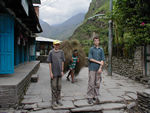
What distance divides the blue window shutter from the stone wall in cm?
560

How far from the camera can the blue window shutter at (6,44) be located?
4.98 metres

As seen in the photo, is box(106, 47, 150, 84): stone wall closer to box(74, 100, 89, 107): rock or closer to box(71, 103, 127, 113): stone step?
box(71, 103, 127, 113): stone step

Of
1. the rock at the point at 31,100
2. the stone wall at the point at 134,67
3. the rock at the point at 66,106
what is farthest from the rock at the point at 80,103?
the stone wall at the point at 134,67

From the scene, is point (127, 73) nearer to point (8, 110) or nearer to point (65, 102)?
point (65, 102)

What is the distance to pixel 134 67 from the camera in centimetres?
818

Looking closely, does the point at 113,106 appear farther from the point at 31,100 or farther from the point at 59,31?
the point at 59,31

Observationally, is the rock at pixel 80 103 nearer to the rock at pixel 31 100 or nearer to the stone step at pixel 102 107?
the stone step at pixel 102 107

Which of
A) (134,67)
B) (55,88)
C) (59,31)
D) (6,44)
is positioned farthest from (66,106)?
(59,31)

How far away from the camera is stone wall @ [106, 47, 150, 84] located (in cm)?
737

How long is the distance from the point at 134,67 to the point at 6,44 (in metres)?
6.50

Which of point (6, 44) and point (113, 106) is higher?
point (6, 44)

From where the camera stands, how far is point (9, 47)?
199 inches

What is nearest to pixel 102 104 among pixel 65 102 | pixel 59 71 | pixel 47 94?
pixel 65 102

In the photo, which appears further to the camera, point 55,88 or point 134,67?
point 134,67
